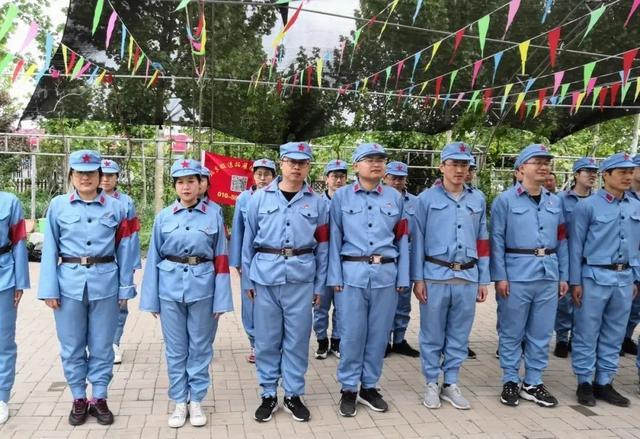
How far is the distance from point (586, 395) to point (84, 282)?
143 inches

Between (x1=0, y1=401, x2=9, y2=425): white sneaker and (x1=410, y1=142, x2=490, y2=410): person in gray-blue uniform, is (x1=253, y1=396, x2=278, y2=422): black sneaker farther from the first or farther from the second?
(x1=0, y1=401, x2=9, y2=425): white sneaker

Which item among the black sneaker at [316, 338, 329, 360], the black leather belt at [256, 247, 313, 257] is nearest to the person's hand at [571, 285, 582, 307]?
the black leather belt at [256, 247, 313, 257]

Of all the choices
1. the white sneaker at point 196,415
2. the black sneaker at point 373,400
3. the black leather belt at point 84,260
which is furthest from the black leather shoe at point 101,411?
the black sneaker at point 373,400

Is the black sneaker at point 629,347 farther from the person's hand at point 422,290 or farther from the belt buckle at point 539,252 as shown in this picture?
the person's hand at point 422,290

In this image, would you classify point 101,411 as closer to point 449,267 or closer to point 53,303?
point 53,303

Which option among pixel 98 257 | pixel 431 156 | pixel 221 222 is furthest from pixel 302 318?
pixel 431 156

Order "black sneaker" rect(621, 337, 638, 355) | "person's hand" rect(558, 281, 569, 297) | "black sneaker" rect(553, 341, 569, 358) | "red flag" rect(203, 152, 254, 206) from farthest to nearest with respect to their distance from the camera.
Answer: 1. "red flag" rect(203, 152, 254, 206)
2. "black sneaker" rect(621, 337, 638, 355)
3. "black sneaker" rect(553, 341, 569, 358)
4. "person's hand" rect(558, 281, 569, 297)

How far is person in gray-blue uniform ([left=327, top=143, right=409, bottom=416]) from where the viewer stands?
11.4 feet

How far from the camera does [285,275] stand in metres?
3.33

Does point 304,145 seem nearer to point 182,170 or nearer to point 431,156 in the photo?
point 182,170

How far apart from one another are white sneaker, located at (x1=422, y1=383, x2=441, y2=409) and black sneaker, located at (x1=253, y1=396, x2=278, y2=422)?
109 cm

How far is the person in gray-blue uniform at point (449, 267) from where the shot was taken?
3.60m

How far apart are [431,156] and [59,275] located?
846 centimetres

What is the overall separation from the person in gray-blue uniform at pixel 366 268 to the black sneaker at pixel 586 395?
1.49 metres
